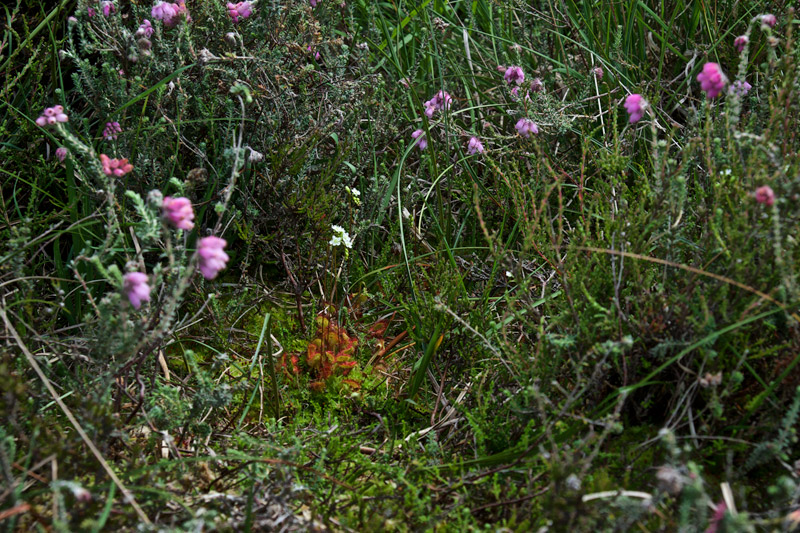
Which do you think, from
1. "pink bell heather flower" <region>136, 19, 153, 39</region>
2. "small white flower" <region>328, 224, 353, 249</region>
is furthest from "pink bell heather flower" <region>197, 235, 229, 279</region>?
"pink bell heather flower" <region>136, 19, 153, 39</region>

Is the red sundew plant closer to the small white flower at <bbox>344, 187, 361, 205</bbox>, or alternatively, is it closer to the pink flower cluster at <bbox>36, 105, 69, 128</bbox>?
the small white flower at <bbox>344, 187, 361, 205</bbox>

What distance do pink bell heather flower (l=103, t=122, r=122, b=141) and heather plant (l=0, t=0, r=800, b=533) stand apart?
0.01m

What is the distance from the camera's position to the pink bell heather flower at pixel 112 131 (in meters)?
2.25

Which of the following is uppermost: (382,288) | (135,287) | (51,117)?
(51,117)

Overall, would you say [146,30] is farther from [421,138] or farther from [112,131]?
[421,138]

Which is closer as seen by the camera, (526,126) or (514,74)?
(526,126)

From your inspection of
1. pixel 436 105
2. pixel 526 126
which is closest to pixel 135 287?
pixel 526 126

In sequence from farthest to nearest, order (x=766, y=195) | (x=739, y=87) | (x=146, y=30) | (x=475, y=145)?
(x=475, y=145)
(x=146, y=30)
(x=739, y=87)
(x=766, y=195)

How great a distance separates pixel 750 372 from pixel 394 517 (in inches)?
37.6

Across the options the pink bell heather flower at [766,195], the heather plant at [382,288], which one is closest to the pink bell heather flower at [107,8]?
the heather plant at [382,288]

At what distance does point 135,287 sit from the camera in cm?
138

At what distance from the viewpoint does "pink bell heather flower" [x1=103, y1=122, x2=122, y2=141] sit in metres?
2.25

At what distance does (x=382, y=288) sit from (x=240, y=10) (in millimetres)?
1204

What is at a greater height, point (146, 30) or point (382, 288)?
point (146, 30)
